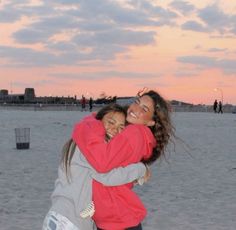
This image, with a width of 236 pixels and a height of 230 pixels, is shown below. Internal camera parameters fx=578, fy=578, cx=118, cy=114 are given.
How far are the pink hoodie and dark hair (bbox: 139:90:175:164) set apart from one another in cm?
7

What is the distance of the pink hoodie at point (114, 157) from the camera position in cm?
271

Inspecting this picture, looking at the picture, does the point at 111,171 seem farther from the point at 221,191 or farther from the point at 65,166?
the point at 221,191

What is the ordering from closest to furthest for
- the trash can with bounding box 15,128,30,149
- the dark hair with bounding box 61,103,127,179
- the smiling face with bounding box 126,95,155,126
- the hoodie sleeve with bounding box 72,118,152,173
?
the hoodie sleeve with bounding box 72,118,152,173 → the dark hair with bounding box 61,103,127,179 → the smiling face with bounding box 126,95,155,126 → the trash can with bounding box 15,128,30,149

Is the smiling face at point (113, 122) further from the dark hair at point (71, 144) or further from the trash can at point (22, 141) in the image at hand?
the trash can at point (22, 141)

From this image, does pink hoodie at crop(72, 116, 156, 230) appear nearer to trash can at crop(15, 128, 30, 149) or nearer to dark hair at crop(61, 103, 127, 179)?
dark hair at crop(61, 103, 127, 179)

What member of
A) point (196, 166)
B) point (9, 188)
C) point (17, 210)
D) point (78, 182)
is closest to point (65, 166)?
point (78, 182)

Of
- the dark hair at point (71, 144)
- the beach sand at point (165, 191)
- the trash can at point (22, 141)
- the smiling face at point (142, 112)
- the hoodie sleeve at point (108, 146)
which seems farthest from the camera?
the trash can at point (22, 141)

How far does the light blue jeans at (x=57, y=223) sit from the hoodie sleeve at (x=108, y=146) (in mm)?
288

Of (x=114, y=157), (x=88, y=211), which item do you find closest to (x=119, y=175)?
(x=114, y=157)

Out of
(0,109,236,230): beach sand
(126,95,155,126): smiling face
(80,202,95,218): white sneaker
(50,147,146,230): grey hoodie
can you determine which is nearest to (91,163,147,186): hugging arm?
(50,147,146,230): grey hoodie

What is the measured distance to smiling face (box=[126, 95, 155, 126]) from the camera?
9.61 ft

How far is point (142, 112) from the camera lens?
2.95 metres

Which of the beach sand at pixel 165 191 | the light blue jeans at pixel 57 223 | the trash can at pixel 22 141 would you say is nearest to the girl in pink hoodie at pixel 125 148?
the light blue jeans at pixel 57 223

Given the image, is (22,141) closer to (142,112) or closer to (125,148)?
(142,112)
